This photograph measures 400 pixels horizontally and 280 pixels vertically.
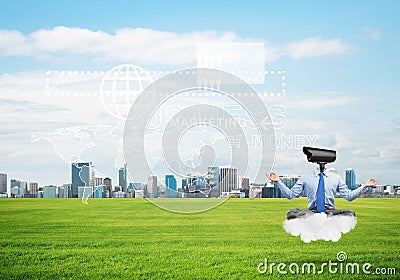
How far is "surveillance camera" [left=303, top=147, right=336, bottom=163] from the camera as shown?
4715 mm

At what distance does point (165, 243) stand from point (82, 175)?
1.63m

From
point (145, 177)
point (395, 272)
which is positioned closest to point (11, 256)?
point (145, 177)

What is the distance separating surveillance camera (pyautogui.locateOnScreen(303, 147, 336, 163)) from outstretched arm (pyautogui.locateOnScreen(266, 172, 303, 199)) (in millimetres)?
288

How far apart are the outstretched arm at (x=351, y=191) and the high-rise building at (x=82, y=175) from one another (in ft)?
12.4

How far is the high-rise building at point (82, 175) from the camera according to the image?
7.82m

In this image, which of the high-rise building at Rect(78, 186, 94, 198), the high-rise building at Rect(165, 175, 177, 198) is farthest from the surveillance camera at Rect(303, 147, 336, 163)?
the high-rise building at Rect(78, 186, 94, 198)

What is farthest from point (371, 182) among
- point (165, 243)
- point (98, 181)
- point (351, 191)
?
point (98, 181)

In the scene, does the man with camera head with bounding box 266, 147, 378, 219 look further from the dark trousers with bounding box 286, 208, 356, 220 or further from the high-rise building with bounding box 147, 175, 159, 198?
the high-rise building with bounding box 147, 175, 159, 198

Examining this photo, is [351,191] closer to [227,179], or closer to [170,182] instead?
[227,179]

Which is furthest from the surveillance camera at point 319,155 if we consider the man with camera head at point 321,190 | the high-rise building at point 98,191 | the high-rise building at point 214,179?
the high-rise building at point 98,191

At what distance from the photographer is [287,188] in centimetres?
480

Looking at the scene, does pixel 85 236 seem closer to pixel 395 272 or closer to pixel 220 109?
pixel 220 109

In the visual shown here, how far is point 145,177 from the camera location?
20.0 feet

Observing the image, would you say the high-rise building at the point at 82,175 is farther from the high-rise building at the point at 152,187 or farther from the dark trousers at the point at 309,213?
the dark trousers at the point at 309,213
